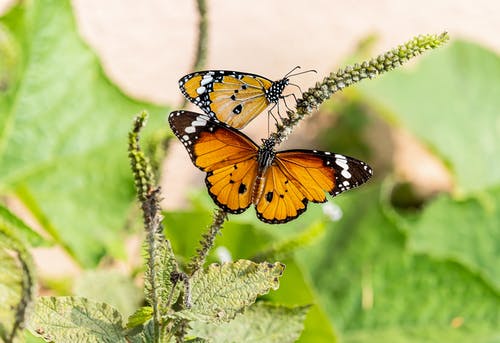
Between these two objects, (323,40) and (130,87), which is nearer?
(130,87)

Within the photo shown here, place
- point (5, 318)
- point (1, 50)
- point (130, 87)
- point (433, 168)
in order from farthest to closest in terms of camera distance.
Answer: point (433, 168) → point (130, 87) → point (1, 50) → point (5, 318)

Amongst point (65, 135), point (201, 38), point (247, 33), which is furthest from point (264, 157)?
point (247, 33)

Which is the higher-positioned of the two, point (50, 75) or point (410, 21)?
point (410, 21)

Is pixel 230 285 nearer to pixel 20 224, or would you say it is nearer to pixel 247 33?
pixel 20 224

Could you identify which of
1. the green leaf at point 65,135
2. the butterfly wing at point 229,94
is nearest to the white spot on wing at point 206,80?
the butterfly wing at point 229,94

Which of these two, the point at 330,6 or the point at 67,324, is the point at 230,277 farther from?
the point at 330,6

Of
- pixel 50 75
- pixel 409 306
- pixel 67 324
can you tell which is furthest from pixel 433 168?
pixel 67 324

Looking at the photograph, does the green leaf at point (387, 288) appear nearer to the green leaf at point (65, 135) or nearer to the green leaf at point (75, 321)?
the green leaf at point (65, 135)
